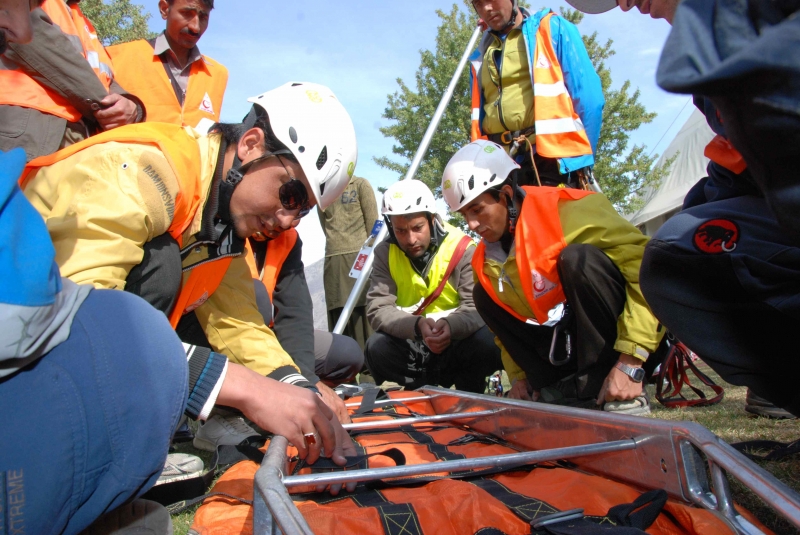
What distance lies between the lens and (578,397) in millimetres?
2982

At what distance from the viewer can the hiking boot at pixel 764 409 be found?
2471mm

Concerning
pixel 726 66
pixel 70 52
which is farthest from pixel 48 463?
pixel 70 52

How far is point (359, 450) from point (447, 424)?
684mm

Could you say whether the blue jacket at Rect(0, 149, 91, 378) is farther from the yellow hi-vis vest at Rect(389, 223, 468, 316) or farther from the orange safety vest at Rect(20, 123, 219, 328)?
the yellow hi-vis vest at Rect(389, 223, 468, 316)

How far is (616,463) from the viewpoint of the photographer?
163 cm

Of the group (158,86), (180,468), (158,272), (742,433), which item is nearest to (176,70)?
(158,86)

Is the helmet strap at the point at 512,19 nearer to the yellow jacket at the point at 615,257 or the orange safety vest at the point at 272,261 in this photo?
the yellow jacket at the point at 615,257

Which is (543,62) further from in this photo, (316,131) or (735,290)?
(735,290)

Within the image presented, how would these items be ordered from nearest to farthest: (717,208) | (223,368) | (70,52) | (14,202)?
(14,202) < (223,368) < (717,208) < (70,52)

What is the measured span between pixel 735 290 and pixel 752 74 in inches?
46.4

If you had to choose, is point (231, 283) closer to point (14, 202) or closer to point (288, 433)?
point (288, 433)

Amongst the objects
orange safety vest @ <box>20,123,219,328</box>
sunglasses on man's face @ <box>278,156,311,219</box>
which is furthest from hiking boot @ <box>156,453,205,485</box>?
sunglasses on man's face @ <box>278,156,311,219</box>

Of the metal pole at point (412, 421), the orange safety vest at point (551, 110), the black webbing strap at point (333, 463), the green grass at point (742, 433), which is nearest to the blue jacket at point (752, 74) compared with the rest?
the green grass at point (742, 433)

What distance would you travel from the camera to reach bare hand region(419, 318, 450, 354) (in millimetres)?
4071
